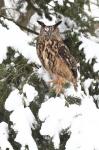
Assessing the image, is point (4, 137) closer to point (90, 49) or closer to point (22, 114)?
point (22, 114)

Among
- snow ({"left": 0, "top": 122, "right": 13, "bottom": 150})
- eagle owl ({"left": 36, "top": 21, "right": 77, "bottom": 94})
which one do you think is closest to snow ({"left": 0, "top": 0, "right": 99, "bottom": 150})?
snow ({"left": 0, "top": 122, "right": 13, "bottom": 150})

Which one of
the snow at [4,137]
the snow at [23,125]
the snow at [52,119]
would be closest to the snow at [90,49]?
the snow at [52,119]

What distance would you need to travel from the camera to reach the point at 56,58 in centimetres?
466

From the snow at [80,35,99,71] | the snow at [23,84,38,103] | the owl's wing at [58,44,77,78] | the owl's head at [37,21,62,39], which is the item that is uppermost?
the owl's head at [37,21,62,39]

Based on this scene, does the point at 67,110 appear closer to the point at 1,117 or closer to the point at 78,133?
the point at 78,133

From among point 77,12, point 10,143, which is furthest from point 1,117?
point 77,12

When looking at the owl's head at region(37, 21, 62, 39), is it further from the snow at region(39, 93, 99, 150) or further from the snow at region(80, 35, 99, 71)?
the snow at region(39, 93, 99, 150)

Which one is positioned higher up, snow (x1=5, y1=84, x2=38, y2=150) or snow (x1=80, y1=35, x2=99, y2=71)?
snow (x1=80, y1=35, x2=99, y2=71)

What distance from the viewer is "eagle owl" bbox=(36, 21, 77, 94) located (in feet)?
15.1

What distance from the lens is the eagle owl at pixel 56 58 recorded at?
4605mm

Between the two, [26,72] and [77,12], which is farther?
[77,12]

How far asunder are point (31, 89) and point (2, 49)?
0.43m

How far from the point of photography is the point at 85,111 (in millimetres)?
4363

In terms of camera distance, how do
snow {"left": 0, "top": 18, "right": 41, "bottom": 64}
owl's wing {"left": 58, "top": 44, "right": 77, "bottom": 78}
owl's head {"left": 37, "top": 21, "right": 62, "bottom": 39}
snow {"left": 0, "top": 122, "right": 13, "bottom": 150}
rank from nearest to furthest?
snow {"left": 0, "top": 122, "right": 13, "bottom": 150}
snow {"left": 0, "top": 18, "right": 41, "bottom": 64}
owl's wing {"left": 58, "top": 44, "right": 77, "bottom": 78}
owl's head {"left": 37, "top": 21, "right": 62, "bottom": 39}
